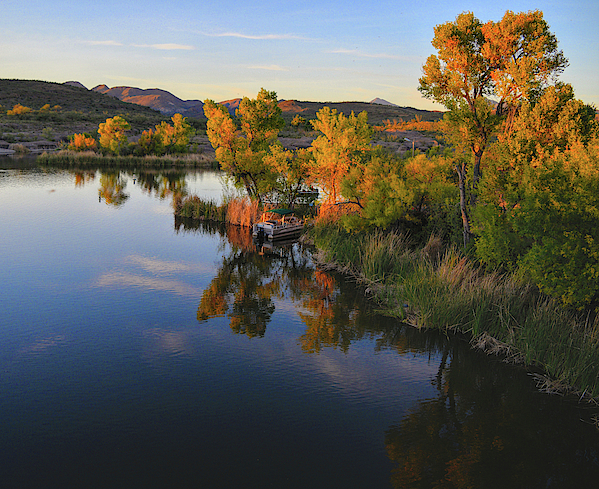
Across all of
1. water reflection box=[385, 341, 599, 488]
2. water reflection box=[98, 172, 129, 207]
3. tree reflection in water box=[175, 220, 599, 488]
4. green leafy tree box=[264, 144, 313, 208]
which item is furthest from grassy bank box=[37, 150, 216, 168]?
water reflection box=[385, 341, 599, 488]

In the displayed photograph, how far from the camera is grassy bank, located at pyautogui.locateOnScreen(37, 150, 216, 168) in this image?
66.9 meters

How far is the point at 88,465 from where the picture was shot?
25.5 feet

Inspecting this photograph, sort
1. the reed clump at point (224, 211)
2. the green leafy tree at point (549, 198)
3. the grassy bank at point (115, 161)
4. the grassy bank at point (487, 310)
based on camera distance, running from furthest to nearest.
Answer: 1. the grassy bank at point (115, 161)
2. the reed clump at point (224, 211)
3. the green leafy tree at point (549, 198)
4. the grassy bank at point (487, 310)

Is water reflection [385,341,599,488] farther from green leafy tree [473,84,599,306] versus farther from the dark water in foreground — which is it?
green leafy tree [473,84,599,306]

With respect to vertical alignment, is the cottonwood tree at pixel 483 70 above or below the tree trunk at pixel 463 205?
above

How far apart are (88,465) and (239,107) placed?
Result: 2652 centimetres

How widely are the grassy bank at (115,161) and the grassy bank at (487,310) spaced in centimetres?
5647

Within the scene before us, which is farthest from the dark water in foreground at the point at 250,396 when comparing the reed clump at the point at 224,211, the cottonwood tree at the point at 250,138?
the cottonwood tree at the point at 250,138

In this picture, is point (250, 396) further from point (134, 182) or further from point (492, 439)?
point (134, 182)

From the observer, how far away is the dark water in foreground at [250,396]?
25.6 ft

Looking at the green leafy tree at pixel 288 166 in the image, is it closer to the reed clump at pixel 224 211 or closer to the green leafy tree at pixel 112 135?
the reed clump at pixel 224 211

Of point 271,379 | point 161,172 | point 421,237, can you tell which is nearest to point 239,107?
point 421,237

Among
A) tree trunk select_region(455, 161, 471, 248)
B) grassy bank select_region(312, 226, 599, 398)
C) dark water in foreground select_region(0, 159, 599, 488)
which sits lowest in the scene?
dark water in foreground select_region(0, 159, 599, 488)

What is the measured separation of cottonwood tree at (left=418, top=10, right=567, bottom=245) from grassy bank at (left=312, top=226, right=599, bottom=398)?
8.89ft
